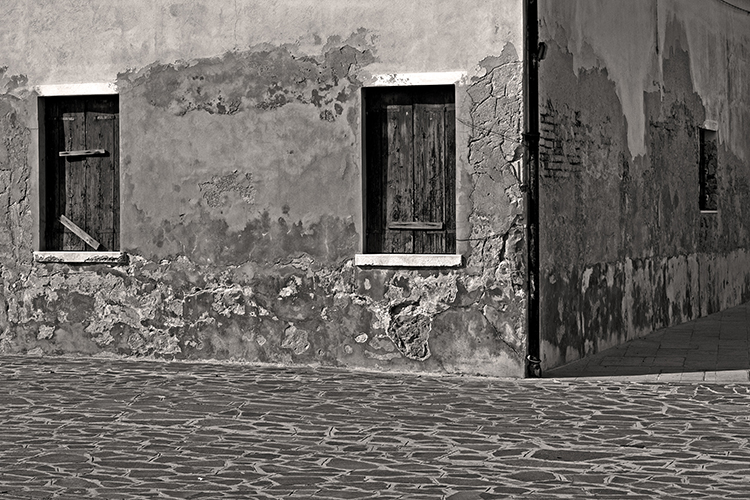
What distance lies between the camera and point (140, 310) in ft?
37.6

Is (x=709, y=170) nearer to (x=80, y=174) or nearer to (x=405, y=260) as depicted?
(x=405, y=260)

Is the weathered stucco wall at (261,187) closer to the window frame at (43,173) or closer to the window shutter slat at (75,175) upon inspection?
the window frame at (43,173)

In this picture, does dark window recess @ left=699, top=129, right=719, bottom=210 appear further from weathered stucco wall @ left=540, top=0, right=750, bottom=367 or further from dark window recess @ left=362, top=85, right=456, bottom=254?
dark window recess @ left=362, top=85, right=456, bottom=254

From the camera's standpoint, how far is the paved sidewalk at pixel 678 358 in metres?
10.3

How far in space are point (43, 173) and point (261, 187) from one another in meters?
2.21

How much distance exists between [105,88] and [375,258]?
9.74ft

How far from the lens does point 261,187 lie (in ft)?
36.4

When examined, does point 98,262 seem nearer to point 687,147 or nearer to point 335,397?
point 335,397

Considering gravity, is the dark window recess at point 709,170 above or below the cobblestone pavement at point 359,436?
above

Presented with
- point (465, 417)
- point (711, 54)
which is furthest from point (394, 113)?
point (711, 54)

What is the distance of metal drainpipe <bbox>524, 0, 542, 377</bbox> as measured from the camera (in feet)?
33.5

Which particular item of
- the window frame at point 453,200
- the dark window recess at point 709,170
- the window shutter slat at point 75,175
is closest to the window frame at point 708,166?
the dark window recess at point 709,170

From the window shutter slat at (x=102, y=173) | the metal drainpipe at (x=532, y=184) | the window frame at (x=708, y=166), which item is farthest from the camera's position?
the window frame at (x=708, y=166)

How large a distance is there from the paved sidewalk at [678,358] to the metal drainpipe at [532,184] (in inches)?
12.0
